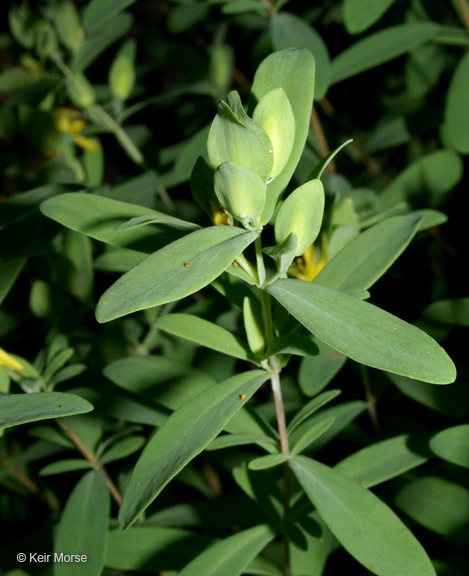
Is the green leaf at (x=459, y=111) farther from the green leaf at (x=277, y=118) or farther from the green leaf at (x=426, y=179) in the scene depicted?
the green leaf at (x=277, y=118)

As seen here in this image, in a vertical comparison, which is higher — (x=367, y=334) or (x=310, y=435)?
(x=367, y=334)

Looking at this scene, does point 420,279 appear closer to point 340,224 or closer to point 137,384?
point 340,224

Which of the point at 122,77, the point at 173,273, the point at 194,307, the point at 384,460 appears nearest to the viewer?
the point at 173,273

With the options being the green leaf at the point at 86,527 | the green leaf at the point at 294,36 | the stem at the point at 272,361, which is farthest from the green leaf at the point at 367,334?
the green leaf at the point at 294,36

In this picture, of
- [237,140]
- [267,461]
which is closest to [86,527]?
[267,461]

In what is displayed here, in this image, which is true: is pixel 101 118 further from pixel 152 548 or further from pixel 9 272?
pixel 152 548

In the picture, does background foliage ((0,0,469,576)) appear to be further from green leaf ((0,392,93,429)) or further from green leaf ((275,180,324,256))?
green leaf ((275,180,324,256))
